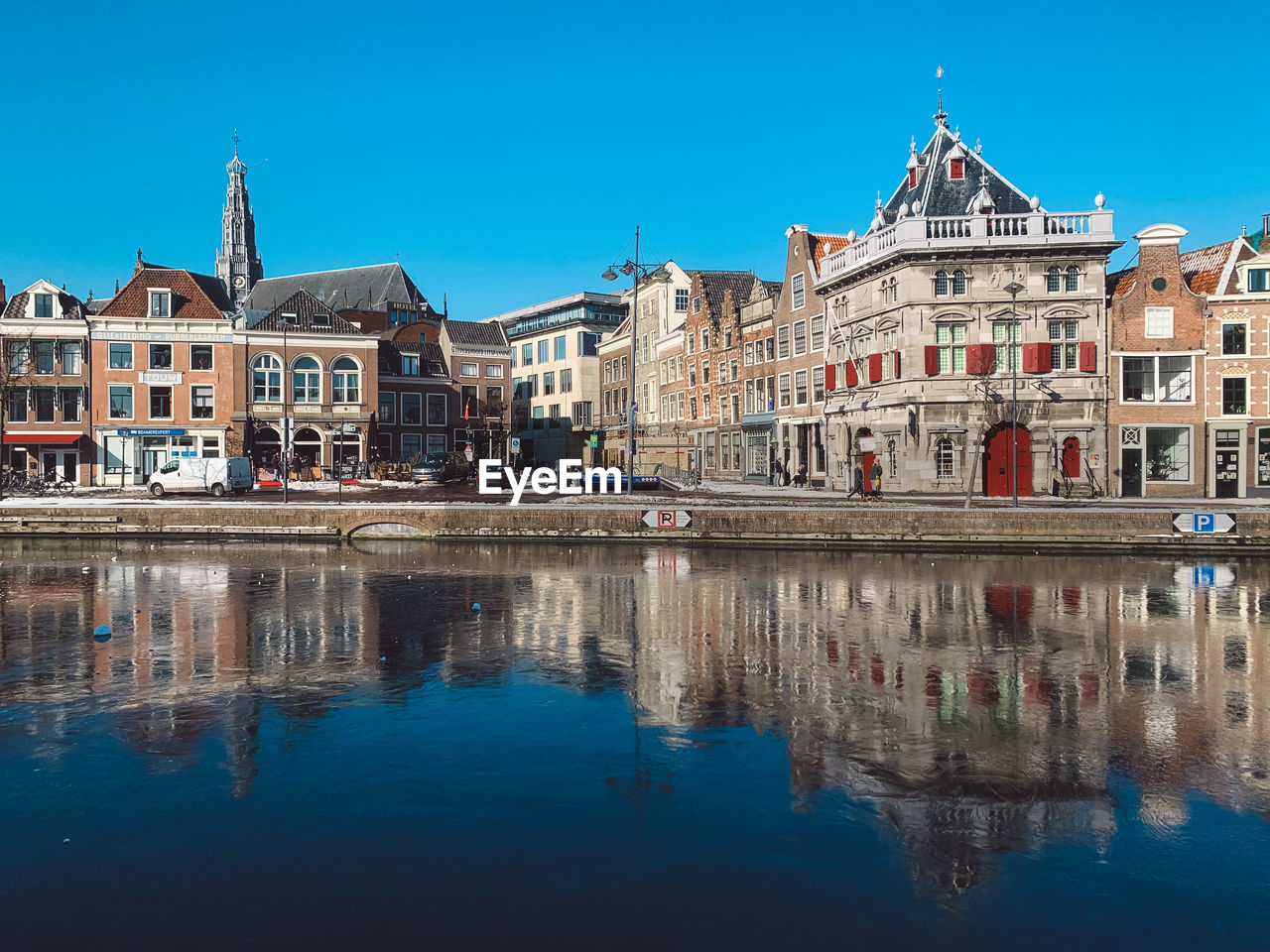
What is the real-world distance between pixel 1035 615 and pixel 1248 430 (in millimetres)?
30740

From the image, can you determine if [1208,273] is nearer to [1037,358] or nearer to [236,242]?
[1037,358]

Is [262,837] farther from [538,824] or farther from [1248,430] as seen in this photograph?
[1248,430]

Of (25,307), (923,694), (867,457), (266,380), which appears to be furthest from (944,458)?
(25,307)

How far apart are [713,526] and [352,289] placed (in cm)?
7422

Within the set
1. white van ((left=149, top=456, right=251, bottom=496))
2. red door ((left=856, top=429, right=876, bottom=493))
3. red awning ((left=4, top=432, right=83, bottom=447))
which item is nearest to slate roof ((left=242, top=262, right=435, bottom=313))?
red awning ((left=4, top=432, right=83, bottom=447))

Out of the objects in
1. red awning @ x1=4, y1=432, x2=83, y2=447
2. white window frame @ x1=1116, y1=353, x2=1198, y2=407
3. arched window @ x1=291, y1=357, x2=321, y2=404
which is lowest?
red awning @ x1=4, y1=432, x2=83, y2=447

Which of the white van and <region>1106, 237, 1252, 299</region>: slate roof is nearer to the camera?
<region>1106, 237, 1252, 299</region>: slate roof

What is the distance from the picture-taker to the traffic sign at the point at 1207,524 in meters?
30.8

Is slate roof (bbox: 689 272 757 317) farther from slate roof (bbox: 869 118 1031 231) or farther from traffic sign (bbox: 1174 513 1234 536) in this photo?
traffic sign (bbox: 1174 513 1234 536)

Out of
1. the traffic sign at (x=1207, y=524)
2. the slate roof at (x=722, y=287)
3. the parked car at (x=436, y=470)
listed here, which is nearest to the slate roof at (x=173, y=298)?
the parked car at (x=436, y=470)

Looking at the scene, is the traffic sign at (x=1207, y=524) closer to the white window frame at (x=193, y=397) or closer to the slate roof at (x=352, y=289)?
the white window frame at (x=193, y=397)

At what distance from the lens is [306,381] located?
6600cm

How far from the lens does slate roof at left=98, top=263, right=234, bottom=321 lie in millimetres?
61625

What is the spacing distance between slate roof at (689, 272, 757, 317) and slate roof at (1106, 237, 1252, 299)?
24676 mm
